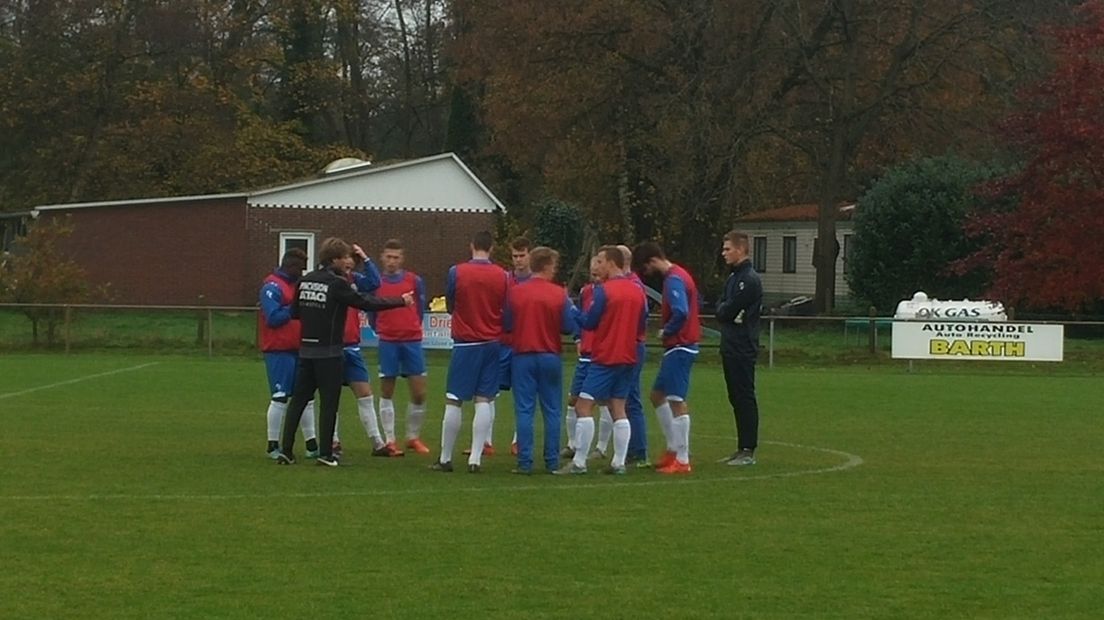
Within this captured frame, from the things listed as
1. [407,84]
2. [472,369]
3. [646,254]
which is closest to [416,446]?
[472,369]

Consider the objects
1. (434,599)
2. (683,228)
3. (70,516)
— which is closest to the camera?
(434,599)

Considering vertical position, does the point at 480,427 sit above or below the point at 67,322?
A: below

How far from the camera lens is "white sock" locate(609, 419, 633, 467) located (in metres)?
14.1

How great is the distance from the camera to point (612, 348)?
548 inches

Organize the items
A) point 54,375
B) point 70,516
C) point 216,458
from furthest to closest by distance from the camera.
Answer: point 54,375 → point 216,458 → point 70,516

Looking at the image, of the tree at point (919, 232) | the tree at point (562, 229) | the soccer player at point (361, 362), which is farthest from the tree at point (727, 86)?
the soccer player at point (361, 362)

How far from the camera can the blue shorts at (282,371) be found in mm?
14938

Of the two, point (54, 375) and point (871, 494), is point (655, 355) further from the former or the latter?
point (871, 494)

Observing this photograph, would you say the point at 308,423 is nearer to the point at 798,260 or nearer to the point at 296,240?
the point at 296,240

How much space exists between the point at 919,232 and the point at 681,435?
3588 cm

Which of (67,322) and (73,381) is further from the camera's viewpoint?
(67,322)

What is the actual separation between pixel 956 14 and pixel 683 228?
1061cm

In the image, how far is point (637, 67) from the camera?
46750 mm

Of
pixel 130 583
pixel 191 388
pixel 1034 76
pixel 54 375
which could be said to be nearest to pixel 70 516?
pixel 130 583
